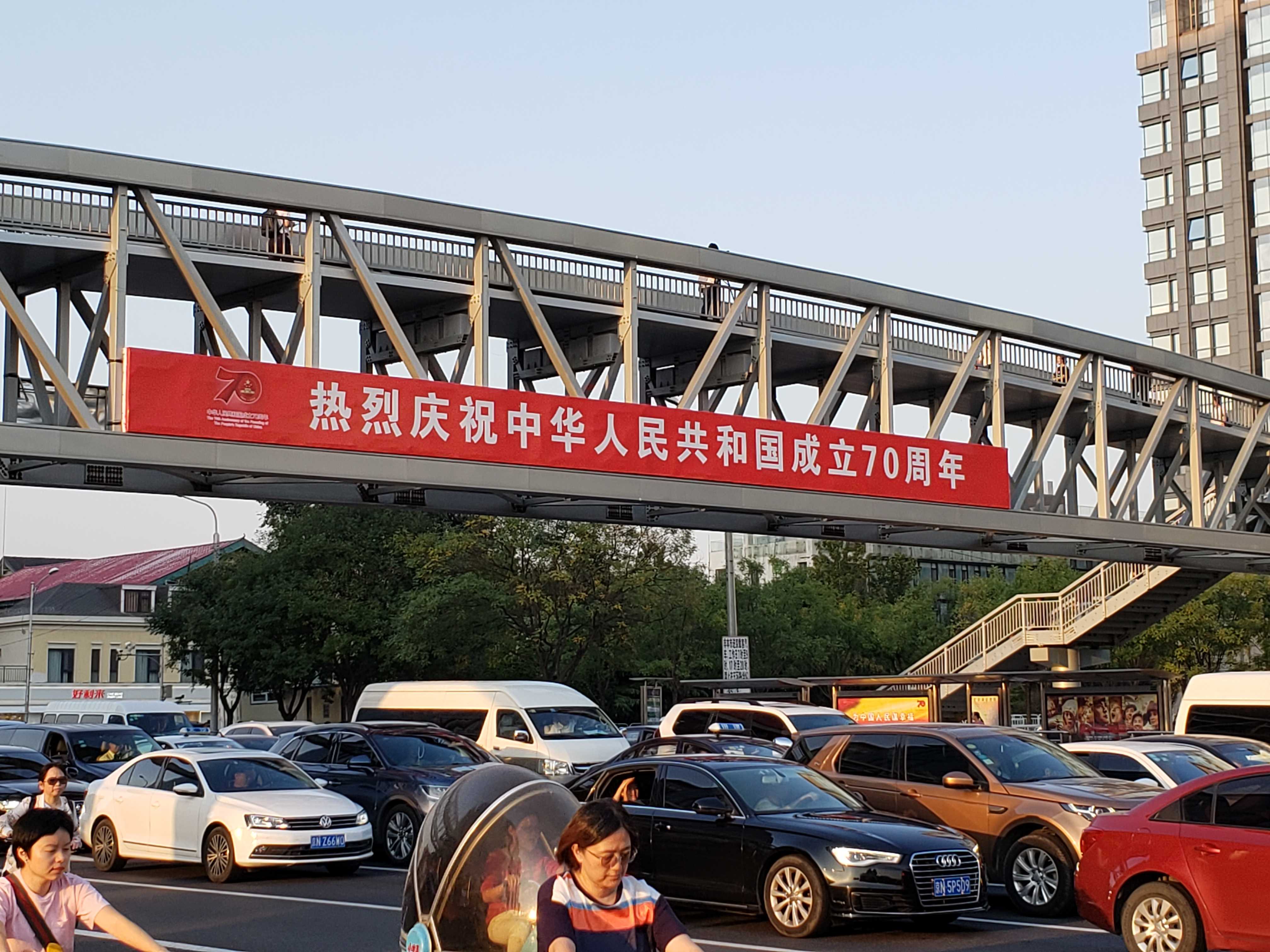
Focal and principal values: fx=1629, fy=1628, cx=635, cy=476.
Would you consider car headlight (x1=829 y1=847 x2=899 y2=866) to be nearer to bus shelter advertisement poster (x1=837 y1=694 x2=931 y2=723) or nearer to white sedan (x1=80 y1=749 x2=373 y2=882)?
white sedan (x1=80 y1=749 x2=373 y2=882)

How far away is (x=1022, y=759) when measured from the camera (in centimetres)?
1545

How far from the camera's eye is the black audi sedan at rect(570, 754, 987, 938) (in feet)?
41.9

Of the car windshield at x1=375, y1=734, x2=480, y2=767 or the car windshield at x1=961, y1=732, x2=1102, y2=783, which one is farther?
the car windshield at x1=375, y1=734, x2=480, y2=767

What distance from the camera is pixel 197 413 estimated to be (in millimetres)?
22062

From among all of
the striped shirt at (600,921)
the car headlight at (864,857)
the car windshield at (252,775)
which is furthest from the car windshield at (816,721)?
the striped shirt at (600,921)

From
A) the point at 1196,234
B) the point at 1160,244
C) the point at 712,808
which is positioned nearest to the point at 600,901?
the point at 712,808

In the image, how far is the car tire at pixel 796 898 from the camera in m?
12.8

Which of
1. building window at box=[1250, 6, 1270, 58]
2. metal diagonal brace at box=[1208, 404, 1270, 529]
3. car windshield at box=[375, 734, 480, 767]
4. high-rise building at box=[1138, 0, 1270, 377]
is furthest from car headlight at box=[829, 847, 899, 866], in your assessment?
building window at box=[1250, 6, 1270, 58]

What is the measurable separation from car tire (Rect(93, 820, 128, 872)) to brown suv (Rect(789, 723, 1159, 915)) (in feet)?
25.9

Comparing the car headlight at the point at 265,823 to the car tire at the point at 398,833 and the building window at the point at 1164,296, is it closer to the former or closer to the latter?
the car tire at the point at 398,833

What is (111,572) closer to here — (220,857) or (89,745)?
(89,745)

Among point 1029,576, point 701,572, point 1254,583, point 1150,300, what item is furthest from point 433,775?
point 1150,300

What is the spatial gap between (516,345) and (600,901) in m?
24.1

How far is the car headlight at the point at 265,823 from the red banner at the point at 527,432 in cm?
673
